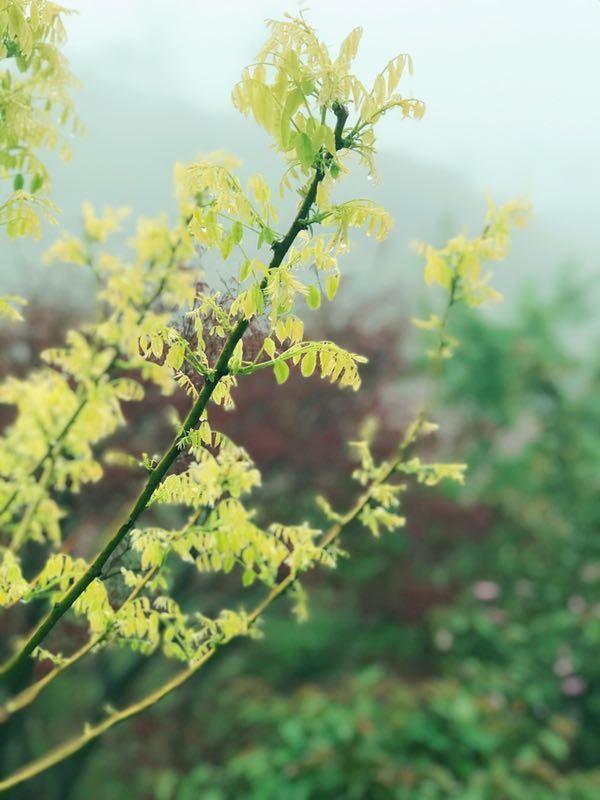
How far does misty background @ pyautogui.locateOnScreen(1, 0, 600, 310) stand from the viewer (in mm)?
8500

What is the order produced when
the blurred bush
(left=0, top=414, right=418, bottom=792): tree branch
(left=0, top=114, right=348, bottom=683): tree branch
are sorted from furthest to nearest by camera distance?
the blurred bush
(left=0, top=414, right=418, bottom=792): tree branch
(left=0, top=114, right=348, bottom=683): tree branch

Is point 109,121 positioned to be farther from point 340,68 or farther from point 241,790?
point 340,68

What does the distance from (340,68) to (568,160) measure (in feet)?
65.5

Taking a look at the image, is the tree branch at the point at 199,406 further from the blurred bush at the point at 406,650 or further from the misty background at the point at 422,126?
the misty background at the point at 422,126

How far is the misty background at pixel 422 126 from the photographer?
850 centimetres

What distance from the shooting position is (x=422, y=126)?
6.26 metres

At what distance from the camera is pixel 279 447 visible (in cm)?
538

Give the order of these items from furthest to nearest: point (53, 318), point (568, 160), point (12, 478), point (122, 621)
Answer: point (568, 160), point (53, 318), point (12, 478), point (122, 621)

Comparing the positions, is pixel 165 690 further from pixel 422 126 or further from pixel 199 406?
pixel 422 126

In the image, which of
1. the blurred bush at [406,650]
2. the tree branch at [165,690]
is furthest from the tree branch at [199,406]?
the blurred bush at [406,650]

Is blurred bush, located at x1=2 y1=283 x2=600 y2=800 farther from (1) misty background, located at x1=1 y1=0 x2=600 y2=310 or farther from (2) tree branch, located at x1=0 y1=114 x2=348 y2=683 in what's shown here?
(2) tree branch, located at x1=0 y1=114 x2=348 y2=683

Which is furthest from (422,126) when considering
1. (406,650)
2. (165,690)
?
(165,690)

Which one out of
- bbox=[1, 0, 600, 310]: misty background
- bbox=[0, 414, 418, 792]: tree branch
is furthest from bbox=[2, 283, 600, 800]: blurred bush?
bbox=[0, 414, 418, 792]: tree branch

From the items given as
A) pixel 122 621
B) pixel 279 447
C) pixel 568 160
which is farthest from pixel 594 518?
pixel 568 160
